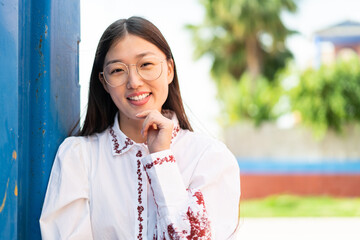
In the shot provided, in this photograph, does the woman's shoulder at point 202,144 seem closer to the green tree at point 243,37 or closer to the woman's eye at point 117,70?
the woman's eye at point 117,70

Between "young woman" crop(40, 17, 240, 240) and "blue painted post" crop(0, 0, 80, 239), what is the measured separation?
0.05 meters

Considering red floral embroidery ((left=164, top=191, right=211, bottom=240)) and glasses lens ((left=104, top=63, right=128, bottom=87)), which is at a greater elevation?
glasses lens ((left=104, top=63, right=128, bottom=87))

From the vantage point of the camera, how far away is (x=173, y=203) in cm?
130

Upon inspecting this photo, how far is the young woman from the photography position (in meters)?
1.30

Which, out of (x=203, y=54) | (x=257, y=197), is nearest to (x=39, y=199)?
(x=257, y=197)

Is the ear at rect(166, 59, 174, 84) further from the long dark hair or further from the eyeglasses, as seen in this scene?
the eyeglasses

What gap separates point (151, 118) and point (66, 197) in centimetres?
31

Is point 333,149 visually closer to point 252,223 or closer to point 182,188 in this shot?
point 252,223

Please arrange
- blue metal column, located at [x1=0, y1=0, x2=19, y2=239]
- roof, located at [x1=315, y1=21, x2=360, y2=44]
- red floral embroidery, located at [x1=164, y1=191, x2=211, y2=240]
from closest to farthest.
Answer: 1. blue metal column, located at [x1=0, y1=0, x2=19, y2=239]
2. red floral embroidery, located at [x1=164, y1=191, x2=211, y2=240]
3. roof, located at [x1=315, y1=21, x2=360, y2=44]

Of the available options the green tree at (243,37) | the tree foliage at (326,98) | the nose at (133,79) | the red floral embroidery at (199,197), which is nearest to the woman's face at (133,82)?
the nose at (133,79)

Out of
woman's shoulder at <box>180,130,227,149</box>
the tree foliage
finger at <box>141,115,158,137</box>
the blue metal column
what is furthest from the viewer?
the tree foliage

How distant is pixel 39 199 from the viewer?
1.33 meters

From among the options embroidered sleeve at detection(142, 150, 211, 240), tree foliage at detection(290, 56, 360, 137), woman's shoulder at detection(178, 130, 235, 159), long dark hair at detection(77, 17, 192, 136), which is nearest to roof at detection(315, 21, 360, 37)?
tree foliage at detection(290, 56, 360, 137)

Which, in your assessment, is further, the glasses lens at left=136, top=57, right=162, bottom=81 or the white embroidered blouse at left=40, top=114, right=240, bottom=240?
the glasses lens at left=136, top=57, right=162, bottom=81
